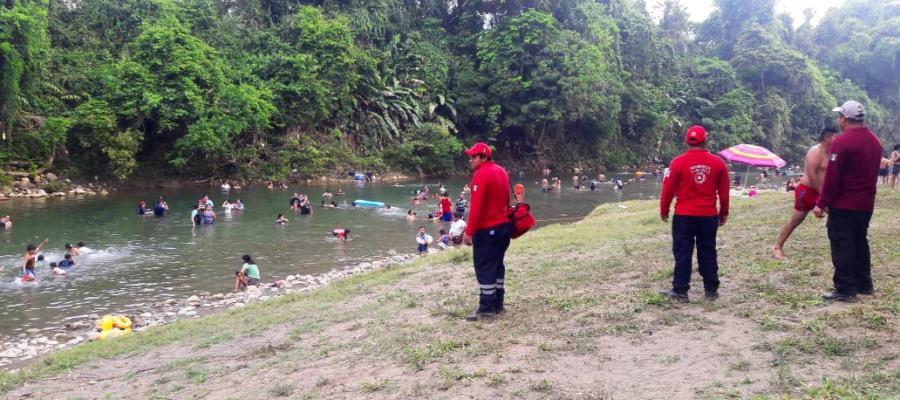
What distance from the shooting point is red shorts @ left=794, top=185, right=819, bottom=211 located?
771 cm

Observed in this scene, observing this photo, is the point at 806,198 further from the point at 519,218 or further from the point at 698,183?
the point at 519,218

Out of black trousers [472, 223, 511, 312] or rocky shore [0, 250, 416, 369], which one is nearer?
black trousers [472, 223, 511, 312]

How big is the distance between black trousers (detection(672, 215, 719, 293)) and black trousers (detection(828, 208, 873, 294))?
1.12 m

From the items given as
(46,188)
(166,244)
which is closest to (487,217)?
(166,244)

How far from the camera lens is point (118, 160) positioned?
33.2 m

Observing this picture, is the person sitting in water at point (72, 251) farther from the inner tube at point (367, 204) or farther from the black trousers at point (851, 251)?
the black trousers at point (851, 251)

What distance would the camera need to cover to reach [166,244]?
68.5 ft

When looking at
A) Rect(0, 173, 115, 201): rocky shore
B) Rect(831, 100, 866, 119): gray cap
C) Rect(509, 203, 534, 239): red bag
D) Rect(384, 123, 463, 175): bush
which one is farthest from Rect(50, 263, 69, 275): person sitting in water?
Rect(384, 123, 463, 175): bush

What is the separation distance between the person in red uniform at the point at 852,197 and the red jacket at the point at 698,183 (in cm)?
98

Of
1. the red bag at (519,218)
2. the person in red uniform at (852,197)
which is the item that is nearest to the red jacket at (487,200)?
the red bag at (519,218)

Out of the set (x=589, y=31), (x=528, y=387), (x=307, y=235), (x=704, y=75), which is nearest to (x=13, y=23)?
(x=307, y=235)

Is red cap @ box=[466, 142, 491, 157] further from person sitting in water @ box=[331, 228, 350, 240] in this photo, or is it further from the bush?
the bush

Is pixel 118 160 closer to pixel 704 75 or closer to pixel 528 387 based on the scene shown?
pixel 528 387

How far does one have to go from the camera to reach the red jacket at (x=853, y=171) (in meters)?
6.02
